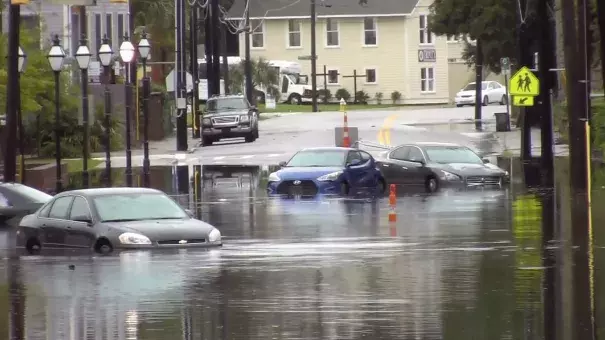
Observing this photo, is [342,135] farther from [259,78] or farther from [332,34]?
[332,34]

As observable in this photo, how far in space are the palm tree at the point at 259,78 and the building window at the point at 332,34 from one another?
782 cm

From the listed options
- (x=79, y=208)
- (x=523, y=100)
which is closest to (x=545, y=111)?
(x=523, y=100)

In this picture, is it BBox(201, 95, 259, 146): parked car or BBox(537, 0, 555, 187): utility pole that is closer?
BBox(537, 0, 555, 187): utility pole

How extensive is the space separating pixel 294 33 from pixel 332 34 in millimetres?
2739

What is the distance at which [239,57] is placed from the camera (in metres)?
91.8

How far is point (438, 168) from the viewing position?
3622 centimetres

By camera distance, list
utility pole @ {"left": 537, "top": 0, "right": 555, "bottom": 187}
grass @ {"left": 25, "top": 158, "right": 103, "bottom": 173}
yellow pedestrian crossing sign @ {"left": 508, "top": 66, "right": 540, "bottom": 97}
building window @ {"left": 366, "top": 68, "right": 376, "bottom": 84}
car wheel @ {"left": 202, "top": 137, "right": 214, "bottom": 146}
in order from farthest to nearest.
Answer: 1. building window @ {"left": 366, "top": 68, "right": 376, "bottom": 84}
2. car wheel @ {"left": 202, "top": 137, "right": 214, "bottom": 146}
3. grass @ {"left": 25, "top": 158, "right": 103, "bottom": 173}
4. utility pole @ {"left": 537, "top": 0, "right": 555, "bottom": 187}
5. yellow pedestrian crossing sign @ {"left": 508, "top": 66, "right": 540, "bottom": 97}

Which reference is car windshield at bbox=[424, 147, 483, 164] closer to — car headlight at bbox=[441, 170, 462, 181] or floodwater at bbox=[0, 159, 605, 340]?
car headlight at bbox=[441, 170, 462, 181]

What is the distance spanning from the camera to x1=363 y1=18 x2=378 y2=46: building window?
9319cm

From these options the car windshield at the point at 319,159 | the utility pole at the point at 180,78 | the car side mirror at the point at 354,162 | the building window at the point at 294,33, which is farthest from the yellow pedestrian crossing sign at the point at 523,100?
the building window at the point at 294,33

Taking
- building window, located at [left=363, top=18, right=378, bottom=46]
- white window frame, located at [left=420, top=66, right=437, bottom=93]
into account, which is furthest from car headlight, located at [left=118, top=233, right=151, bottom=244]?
white window frame, located at [left=420, top=66, right=437, bottom=93]

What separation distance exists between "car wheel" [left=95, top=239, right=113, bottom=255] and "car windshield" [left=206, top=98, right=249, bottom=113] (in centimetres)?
3448

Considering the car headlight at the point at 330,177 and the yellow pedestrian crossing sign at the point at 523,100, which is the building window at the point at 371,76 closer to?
the yellow pedestrian crossing sign at the point at 523,100

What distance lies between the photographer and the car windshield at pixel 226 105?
2167 inches
